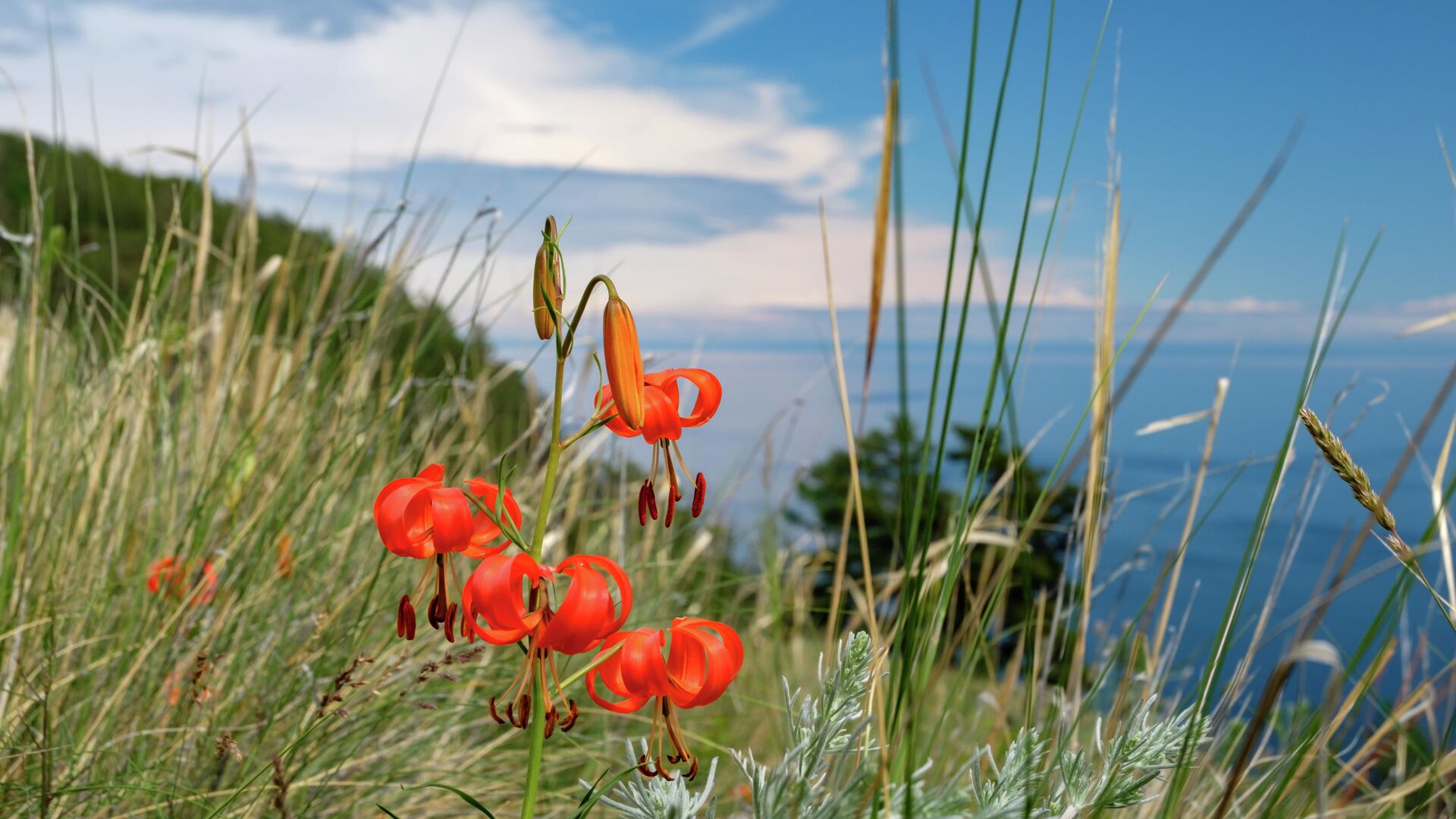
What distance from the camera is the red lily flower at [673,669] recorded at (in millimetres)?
994

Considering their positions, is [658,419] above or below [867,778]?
above

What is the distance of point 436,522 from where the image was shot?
1013 millimetres

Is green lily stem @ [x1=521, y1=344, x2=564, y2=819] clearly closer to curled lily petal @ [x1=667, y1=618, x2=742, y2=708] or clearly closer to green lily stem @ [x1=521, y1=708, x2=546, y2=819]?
green lily stem @ [x1=521, y1=708, x2=546, y2=819]

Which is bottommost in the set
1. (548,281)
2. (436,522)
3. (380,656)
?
(380,656)

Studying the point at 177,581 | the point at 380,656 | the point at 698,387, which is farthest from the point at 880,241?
the point at 177,581

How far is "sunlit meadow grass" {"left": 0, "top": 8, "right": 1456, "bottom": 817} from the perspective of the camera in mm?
1042

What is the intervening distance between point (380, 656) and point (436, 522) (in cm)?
81

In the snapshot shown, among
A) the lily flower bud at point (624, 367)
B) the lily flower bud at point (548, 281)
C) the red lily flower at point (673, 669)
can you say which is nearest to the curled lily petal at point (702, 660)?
the red lily flower at point (673, 669)

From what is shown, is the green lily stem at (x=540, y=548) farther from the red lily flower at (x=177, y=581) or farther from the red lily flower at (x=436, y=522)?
the red lily flower at (x=177, y=581)

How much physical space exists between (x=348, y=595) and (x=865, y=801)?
1.49 metres

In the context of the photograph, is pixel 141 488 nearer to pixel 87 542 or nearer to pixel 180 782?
pixel 87 542

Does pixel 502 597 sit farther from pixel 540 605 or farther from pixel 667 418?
pixel 667 418

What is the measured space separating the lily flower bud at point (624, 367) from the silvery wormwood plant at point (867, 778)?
1.11 ft

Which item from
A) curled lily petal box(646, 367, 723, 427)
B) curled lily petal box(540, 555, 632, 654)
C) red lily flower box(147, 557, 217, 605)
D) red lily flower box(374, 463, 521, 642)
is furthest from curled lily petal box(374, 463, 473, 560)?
red lily flower box(147, 557, 217, 605)
